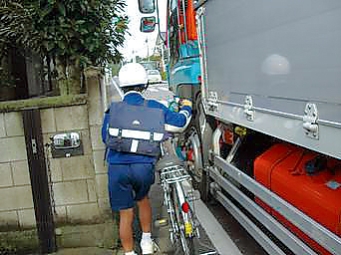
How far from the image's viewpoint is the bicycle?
11.0ft

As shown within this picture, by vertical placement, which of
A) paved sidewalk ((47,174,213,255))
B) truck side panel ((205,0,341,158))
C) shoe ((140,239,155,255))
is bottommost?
paved sidewalk ((47,174,213,255))

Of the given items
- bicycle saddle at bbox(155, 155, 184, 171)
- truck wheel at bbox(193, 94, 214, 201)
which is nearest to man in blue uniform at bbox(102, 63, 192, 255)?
bicycle saddle at bbox(155, 155, 184, 171)

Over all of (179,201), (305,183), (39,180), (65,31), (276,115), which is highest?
(65,31)

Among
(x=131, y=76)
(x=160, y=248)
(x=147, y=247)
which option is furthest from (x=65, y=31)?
(x=160, y=248)

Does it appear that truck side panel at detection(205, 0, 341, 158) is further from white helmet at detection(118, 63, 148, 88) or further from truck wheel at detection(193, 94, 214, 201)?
truck wheel at detection(193, 94, 214, 201)

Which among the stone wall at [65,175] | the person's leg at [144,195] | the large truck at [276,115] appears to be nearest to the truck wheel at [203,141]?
the large truck at [276,115]

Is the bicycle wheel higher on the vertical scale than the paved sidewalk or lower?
higher

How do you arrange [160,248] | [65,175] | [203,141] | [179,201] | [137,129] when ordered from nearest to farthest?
[137,129], [179,201], [160,248], [65,175], [203,141]

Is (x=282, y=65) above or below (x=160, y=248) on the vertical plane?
above

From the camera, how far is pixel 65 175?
4.12 m

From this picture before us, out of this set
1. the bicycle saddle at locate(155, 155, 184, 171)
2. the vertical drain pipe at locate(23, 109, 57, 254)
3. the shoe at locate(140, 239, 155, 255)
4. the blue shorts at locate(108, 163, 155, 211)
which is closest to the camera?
the blue shorts at locate(108, 163, 155, 211)

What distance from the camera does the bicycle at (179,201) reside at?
3359mm

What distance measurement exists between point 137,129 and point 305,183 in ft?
4.35

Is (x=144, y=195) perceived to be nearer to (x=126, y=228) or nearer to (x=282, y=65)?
(x=126, y=228)
